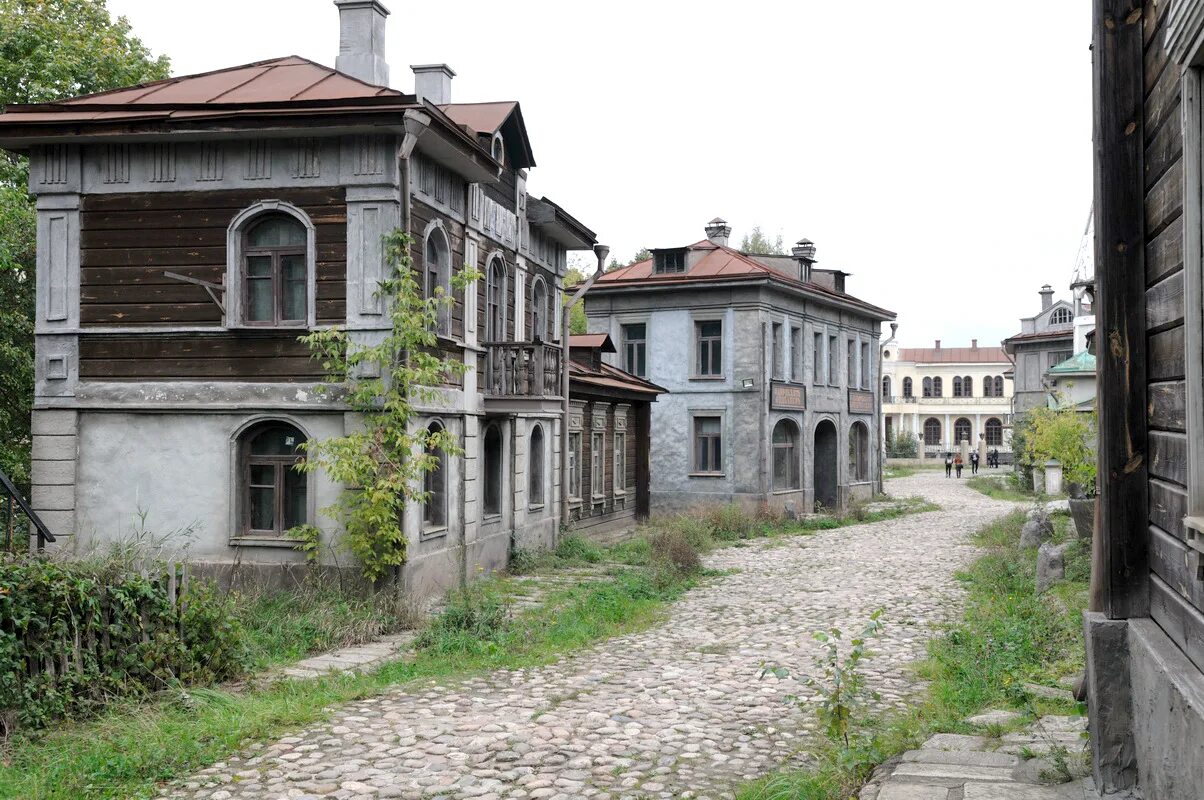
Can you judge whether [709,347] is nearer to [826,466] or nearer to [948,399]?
[826,466]

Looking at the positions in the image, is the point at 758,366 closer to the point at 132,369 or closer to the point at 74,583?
the point at 132,369

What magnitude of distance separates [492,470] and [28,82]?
1263cm

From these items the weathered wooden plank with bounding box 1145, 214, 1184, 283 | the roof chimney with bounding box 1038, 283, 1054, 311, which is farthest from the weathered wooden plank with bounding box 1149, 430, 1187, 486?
the roof chimney with bounding box 1038, 283, 1054, 311

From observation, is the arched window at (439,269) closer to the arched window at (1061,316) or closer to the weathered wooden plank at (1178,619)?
the weathered wooden plank at (1178,619)

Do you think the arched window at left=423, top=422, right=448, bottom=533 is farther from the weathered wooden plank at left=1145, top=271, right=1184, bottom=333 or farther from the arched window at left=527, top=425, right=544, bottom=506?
the weathered wooden plank at left=1145, top=271, right=1184, bottom=333

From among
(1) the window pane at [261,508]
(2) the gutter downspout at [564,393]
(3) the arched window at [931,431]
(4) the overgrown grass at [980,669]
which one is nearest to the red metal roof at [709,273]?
(2) the gutter downspout at [564,393]

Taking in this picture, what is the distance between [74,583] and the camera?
25.1 feet

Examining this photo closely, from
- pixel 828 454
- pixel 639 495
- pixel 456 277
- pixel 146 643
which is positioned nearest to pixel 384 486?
pixel 456 277

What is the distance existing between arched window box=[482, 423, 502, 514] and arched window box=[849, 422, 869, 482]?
19667 millimetres

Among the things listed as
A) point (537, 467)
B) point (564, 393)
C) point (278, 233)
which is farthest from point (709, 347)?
point (278, 233)

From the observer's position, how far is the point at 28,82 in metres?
21.1

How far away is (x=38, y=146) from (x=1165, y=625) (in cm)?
1327

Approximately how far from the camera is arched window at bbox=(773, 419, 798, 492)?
29.9 metres

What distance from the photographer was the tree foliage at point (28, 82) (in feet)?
62.4
